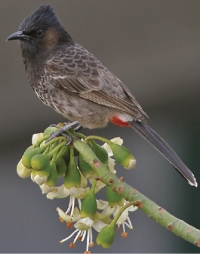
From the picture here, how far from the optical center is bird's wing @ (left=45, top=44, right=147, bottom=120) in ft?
8.66

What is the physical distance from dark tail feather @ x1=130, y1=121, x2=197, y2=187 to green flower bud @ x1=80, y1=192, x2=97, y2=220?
435 mm

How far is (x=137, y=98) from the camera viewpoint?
5258 mm

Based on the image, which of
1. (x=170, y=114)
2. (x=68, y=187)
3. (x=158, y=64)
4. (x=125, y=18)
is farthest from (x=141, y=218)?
(x=68, y=187)

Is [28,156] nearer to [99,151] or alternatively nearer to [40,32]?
[99,151]

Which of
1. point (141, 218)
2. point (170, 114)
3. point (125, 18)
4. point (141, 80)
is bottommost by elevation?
point (141, 218)

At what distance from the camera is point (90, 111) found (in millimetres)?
2760

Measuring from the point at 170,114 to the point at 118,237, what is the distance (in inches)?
44.9

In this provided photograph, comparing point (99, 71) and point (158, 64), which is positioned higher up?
point (99, 71)

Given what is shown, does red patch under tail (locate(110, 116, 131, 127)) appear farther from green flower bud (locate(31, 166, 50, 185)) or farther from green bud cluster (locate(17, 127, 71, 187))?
green flower bud (locate(31, 166, 50, 185))

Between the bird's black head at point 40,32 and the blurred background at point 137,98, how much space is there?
1783 millimetres

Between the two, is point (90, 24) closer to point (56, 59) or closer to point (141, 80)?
point (141, 80)

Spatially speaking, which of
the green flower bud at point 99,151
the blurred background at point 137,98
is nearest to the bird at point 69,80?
the green flower bud at point 99,151

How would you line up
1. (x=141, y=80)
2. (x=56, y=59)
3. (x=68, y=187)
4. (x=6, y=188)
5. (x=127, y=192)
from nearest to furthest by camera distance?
(x=127, y=192) < (x=68, y=187) < (x=56, y=59) < (x=141, y=80) < (x=6, y=188)

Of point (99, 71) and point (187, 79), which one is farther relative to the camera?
point (187, 79)
